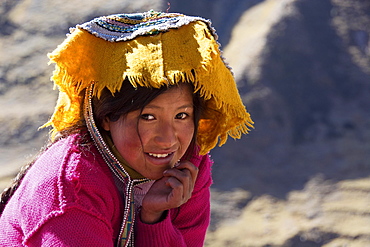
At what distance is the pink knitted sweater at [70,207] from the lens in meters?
1.67

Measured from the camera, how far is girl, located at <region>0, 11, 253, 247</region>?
171cm

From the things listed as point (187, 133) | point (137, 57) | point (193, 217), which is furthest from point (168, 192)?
point (137, 57)

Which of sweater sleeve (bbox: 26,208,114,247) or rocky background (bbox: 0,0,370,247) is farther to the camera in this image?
rocky background (bbox: 0,0,370,247)

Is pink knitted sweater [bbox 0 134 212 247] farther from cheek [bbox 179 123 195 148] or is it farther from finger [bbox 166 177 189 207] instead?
cheek [bbox 179 123 195 148]

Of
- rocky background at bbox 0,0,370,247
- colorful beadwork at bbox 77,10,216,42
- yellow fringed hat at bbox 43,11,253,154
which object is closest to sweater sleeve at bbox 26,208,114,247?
yellow fringed hat at bbox 43,11,253,154

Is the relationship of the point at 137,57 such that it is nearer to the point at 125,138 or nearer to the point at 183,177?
the point at 125,138

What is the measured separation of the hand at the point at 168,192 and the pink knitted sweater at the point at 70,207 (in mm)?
40

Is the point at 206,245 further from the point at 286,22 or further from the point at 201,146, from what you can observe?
the point at 286,22

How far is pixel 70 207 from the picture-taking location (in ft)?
5.47

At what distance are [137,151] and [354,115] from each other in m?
4.82

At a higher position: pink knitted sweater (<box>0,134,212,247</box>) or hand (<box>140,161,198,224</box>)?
hand (<box>140,161,198,224</box>)

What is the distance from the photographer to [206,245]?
14.6 feet

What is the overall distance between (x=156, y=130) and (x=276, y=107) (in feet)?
14.2

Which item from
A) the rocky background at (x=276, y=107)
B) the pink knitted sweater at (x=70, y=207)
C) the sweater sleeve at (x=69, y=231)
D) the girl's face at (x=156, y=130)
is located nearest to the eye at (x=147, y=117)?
the girl's face at (x=156, y=130)
